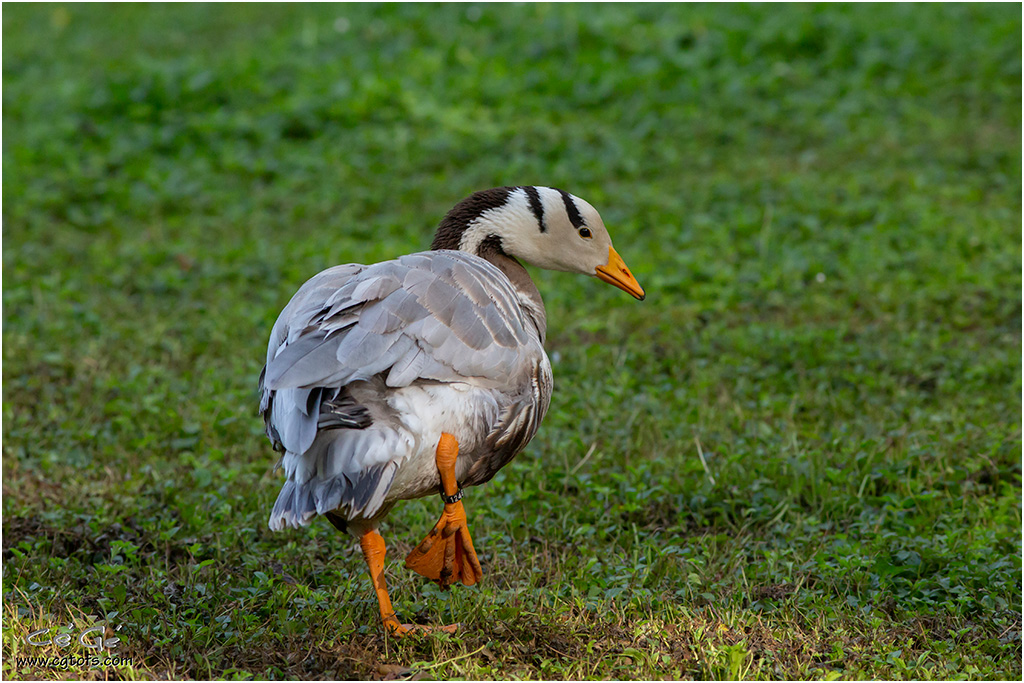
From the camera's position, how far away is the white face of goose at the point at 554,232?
4.41 metres

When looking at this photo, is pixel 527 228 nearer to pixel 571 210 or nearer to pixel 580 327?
pixel 571 210

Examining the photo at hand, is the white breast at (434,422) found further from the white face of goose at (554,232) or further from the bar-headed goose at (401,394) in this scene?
the white face of goose at (554,232)

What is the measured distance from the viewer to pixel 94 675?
325cm

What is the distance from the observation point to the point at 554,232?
450 centimetres

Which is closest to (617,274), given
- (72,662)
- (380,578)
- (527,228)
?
(527,228)

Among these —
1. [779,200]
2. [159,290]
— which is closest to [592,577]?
[159,290]

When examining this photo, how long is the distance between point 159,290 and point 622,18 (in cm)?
596

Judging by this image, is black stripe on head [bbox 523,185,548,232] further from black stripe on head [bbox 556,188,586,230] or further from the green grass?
the green grass

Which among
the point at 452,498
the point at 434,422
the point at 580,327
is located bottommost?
the point at 580,327

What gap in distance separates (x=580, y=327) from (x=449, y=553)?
292cm

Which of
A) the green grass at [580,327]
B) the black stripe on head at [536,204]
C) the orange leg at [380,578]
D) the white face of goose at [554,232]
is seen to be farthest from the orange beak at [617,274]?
the orange leg at [380,578]

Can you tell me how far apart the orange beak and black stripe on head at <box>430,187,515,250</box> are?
1.77ft

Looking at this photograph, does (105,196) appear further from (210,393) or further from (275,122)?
(210,393)

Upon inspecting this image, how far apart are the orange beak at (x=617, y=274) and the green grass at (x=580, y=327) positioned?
30.1 inches
